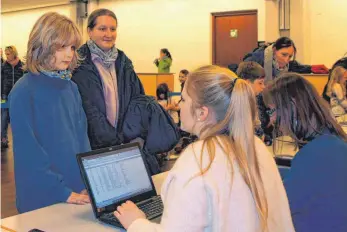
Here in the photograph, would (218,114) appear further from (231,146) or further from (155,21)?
(155,21)

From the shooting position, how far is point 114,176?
1625 millimetres

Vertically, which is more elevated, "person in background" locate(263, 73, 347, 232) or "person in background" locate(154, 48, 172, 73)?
"person in background" locate(154, 48, 172, 73)

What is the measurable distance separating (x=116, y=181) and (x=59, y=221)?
227 millimetres

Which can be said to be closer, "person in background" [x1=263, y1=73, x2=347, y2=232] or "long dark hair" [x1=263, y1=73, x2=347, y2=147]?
"person in background" [x1=263, y1=73, x2=347, y2=232]

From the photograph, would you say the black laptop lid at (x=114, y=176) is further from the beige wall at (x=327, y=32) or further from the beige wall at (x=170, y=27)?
the beige wall at (x=170, y=27)

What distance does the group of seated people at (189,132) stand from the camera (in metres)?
1.18

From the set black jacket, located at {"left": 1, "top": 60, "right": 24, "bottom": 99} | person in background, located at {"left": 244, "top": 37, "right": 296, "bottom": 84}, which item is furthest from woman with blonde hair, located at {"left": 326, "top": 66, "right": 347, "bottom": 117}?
black jacket, located at {"left": 1, "top": 60, "right": 24, "bottom": 99}

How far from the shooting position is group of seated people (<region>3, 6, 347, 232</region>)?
1.18 metres

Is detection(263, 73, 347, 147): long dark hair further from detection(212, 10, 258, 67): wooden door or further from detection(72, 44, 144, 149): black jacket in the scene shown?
detection(212, 10, 258, 67): wooden door

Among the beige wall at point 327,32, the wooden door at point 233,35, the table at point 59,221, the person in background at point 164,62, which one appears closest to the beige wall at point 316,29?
the beige wall at point 327,32

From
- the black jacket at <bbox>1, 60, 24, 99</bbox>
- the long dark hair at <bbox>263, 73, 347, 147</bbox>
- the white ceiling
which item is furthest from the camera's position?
the white ceiling

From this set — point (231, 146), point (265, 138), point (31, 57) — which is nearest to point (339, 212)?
point (231, 146)

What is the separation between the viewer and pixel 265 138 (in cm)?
313

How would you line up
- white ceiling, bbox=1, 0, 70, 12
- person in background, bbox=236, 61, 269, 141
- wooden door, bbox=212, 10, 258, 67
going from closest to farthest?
person in background, bbox=236, 61, 269, 141 < wooden door, bbox=212, 10, 258, 67 < white ceiling, bbox=1, 0, 70, 12
